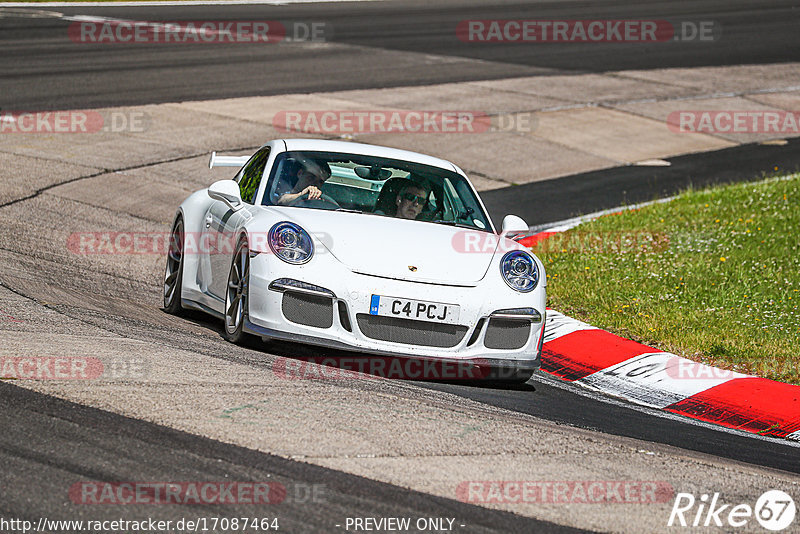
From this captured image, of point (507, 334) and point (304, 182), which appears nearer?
point (507, 334)

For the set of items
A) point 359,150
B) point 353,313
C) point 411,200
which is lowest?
point 353,313

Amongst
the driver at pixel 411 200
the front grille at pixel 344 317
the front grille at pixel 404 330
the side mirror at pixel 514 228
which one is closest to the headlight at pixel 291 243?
the front grille at pixel 344 317

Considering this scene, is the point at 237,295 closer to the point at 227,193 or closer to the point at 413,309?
the point at 227,193

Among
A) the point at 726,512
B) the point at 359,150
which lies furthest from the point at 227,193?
the point at 726,512

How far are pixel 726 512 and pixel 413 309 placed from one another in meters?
2.48

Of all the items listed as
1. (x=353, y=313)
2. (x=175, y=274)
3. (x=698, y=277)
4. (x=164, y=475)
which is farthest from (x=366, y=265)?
(x=698, y=277)

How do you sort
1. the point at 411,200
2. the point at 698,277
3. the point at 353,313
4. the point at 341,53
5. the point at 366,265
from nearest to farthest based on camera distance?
1. the point at 353,313
2. the point at 366,265
3. the point at 411,200
4. the point at 698,277
5. the point at 341,53

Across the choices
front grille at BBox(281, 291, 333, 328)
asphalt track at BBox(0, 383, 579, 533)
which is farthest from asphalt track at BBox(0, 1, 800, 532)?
front grille at BBox(281, 291, 333, 328)

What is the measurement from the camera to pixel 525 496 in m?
4.68

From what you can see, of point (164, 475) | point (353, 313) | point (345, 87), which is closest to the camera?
point (164, 475)

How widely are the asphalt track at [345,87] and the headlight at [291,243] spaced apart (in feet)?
3.87

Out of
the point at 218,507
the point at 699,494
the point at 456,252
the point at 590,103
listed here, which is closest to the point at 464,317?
the point at 456,252

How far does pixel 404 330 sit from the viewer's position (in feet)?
22.1

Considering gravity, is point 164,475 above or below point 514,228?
below
